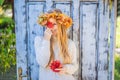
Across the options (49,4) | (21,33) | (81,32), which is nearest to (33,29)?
(21,33)

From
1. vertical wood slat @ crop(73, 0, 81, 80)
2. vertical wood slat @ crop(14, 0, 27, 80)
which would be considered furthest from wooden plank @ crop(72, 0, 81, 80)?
vertical wood slat @ crop(14, 0, 27, 80)

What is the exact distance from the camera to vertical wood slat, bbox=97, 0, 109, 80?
15.9 ft

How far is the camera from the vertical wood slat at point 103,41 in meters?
4.84

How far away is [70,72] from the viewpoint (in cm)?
470

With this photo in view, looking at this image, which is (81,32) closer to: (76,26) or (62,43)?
(76,26)

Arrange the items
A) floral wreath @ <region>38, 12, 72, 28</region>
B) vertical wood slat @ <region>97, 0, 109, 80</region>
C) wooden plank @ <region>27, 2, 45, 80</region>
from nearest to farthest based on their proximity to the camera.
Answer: floral wreath @ <region>38, 12, 72, 28</region>, vertical wood slat @ <region>97, 0, 109, 80</region>, wooden plank @ <region>27, 2, 45, 80</region>

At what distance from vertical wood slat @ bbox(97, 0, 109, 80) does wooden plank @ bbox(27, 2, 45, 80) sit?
726 millimetres

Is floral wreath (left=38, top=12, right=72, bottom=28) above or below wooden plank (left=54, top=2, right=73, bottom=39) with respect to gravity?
below

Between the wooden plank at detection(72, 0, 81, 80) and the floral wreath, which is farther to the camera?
the wooden plank at detection(72, 0, 81, 80)

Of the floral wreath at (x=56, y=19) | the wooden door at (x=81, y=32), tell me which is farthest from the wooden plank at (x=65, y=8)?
the floral wreath at (x=56, y=19)

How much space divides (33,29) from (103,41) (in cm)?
88

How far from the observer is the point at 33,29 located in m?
5.02

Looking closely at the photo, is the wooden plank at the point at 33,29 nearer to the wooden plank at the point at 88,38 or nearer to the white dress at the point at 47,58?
the white dress at the point at 47,58

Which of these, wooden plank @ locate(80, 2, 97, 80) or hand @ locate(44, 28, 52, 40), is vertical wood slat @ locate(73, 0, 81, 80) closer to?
wooden plank @ locate(80, 2, 97, 80)
